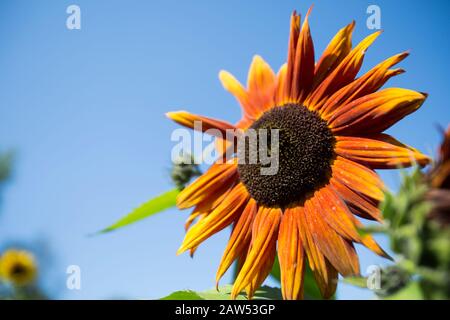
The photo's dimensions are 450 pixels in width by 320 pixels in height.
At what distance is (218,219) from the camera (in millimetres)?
1582

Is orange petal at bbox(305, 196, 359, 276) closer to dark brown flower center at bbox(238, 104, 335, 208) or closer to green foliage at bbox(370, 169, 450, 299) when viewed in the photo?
dark brown flower center at bbox(238, 104, 335, 208)

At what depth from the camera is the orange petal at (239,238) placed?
1.47 meters

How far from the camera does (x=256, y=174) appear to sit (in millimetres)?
1563

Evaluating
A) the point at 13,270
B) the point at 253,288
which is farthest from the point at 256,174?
the point at 13,270

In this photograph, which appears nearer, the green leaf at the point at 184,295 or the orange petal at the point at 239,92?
the green leaf at the point at 184,295

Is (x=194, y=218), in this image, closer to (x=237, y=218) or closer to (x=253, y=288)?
(x=237, y=218)

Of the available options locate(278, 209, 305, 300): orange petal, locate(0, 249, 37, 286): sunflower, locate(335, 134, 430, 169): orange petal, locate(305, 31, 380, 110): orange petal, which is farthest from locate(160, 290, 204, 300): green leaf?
locate(0, 249, 37, 286): sunflower

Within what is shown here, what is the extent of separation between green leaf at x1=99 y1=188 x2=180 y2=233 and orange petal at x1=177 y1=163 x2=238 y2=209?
136mm

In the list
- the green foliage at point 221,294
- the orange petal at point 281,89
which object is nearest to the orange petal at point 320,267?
the green foliage at point 221,294

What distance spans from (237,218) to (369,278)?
32.9 inches

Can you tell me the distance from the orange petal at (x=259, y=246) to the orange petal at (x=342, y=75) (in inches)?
15.0

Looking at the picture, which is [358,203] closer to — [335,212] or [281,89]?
[335,212]

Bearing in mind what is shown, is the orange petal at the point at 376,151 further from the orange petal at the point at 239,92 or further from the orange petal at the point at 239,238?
the orange petal at the point at 239,92

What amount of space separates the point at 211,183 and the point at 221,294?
416 mm
